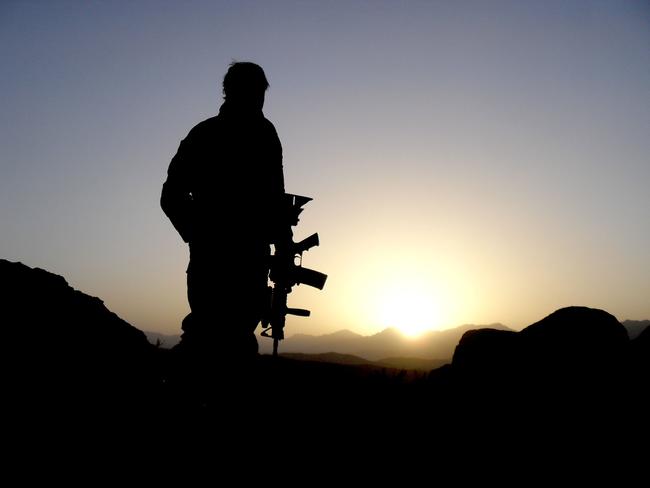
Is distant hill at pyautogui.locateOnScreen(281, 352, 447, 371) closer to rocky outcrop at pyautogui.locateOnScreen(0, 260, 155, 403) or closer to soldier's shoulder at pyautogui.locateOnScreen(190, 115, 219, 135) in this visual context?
rocky outcrop at pyautogui.locateOnScreen(0, 260, 155, 403)

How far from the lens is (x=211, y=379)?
3.27 meters

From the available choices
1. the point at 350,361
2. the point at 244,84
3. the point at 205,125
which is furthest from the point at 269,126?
the point at 350,361

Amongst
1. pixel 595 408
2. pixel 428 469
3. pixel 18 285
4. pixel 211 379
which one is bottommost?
pixel 428 469

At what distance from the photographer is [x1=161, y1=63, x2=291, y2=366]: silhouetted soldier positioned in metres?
3.52

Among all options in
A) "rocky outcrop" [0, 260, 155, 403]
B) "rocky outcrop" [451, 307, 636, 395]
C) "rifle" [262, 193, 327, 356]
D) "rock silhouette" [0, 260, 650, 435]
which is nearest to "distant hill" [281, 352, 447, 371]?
"rocky outcrop" [451, 307, 636, 395]

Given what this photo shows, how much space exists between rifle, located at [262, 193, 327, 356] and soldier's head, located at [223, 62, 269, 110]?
96cm

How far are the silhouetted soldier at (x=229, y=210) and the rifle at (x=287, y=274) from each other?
222 mm

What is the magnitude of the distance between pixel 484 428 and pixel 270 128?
3536 millimetres

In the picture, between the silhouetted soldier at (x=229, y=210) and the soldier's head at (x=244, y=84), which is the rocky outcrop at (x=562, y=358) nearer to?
the silhouetted soldier at (x=229, y=210)

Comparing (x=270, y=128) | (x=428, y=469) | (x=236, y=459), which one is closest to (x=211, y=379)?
(x=236, y=459)

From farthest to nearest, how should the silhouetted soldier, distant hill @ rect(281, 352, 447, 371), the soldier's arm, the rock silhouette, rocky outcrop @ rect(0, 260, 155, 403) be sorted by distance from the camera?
distant hill @ rect(281, 352, 447, 371) < the soldier's arm < the silhouetted soldier < rocky outcrop @ rect(0, 260, 155, 403) < the rock silhouette

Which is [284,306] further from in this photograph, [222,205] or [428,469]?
[428,469]

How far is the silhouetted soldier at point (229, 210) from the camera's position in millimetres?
3520

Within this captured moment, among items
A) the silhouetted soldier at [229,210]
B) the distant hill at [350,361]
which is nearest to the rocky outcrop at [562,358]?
the silhouetted soldier at [229,210]
